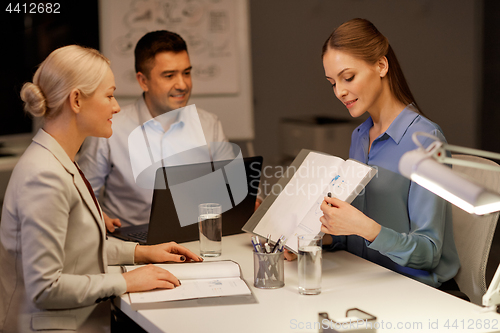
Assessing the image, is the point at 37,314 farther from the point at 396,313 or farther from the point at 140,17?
the point at 140,17

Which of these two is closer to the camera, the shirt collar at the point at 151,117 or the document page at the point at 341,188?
the document page at the point at 341,188


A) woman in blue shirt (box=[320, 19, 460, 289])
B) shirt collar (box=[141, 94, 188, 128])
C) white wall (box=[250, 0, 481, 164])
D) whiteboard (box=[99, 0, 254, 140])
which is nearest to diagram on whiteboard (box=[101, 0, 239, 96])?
whiteboard (box=[99, 0, 254, 140])

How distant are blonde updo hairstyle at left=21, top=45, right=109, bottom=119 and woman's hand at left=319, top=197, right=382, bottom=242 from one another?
684 millimetres

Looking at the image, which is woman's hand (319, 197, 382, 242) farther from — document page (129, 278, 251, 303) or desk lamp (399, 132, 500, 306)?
desk lamp (399, 132, 500, 306)

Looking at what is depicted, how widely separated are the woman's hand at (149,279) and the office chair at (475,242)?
89 cm

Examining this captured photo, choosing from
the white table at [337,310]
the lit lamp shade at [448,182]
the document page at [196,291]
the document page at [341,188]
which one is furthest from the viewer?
the document page at [341,188]

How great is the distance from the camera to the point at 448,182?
33.0 inches

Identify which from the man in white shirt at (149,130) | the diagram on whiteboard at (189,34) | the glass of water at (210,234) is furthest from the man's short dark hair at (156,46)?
the glass of water at (210,234)

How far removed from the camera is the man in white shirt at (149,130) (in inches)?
88.0

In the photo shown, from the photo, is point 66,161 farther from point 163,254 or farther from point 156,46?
point 156,46

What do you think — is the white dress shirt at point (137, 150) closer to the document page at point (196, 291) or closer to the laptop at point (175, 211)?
the laptop at point (175, 211)

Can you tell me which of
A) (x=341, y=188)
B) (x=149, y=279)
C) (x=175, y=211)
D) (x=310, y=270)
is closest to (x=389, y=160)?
(x=341, y=188)

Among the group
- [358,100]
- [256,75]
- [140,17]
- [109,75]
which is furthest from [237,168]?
[256,75]

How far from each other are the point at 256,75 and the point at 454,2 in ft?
6.33
